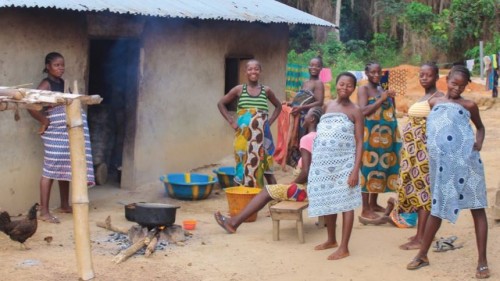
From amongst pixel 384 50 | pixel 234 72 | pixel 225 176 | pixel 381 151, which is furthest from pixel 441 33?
pixel 381 151

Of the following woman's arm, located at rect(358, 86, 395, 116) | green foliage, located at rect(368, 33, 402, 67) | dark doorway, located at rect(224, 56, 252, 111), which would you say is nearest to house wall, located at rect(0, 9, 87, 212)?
dark doorway, located at rect(224, 56, 252, 111)

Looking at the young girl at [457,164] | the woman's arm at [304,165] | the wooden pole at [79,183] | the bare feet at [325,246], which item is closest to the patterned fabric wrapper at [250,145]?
the woman's arm at [304,165]

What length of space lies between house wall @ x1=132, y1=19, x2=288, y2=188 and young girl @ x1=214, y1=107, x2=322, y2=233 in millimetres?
2549

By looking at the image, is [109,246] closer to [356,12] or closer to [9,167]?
[9,167]

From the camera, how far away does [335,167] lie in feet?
20.7

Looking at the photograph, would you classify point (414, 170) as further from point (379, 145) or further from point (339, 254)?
point (379, 145)

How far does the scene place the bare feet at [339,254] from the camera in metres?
6.29

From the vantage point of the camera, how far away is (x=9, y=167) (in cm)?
788

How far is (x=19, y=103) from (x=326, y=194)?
103 inches

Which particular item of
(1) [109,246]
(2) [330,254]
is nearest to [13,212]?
(1) [109,246]

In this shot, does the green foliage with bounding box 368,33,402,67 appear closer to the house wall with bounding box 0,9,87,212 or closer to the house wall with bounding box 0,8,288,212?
the house wall with bounding box 0,8,288,212

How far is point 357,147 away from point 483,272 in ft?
4.67

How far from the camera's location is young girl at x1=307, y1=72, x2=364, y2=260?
20.6 ft

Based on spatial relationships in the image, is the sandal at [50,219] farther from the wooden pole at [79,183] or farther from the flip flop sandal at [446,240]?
the flip flop sandal at [446,240]
